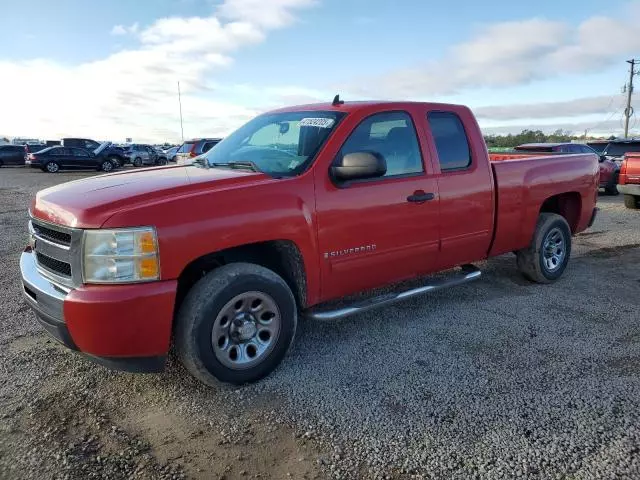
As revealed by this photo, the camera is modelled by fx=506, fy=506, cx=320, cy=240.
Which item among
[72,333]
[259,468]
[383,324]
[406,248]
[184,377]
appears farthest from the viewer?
[383,324]

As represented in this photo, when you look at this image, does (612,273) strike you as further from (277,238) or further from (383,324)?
(277,238)

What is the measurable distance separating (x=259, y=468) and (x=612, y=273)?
17.3ft

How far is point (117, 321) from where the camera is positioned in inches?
111

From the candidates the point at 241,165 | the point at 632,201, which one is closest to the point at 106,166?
the point at 632,201

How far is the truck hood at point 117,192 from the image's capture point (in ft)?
9.55

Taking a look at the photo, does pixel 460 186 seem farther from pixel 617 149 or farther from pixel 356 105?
pixel 617 149

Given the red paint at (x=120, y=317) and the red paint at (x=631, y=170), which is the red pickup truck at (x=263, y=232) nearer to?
the red paint at (x=120, y=317)

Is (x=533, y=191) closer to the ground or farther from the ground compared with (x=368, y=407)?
farther from the ground

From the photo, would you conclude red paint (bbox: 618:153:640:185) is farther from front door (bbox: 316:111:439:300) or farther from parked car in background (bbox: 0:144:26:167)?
parked car in background (bbox: 0:144:26:167)

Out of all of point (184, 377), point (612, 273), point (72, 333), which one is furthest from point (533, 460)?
point (612, 273)

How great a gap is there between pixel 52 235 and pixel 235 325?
1.28 m

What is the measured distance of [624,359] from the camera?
3.75 metres

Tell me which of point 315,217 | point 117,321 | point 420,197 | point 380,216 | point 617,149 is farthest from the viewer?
point 617,149

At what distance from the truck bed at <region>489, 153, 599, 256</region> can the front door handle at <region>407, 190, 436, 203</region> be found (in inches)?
39.4
